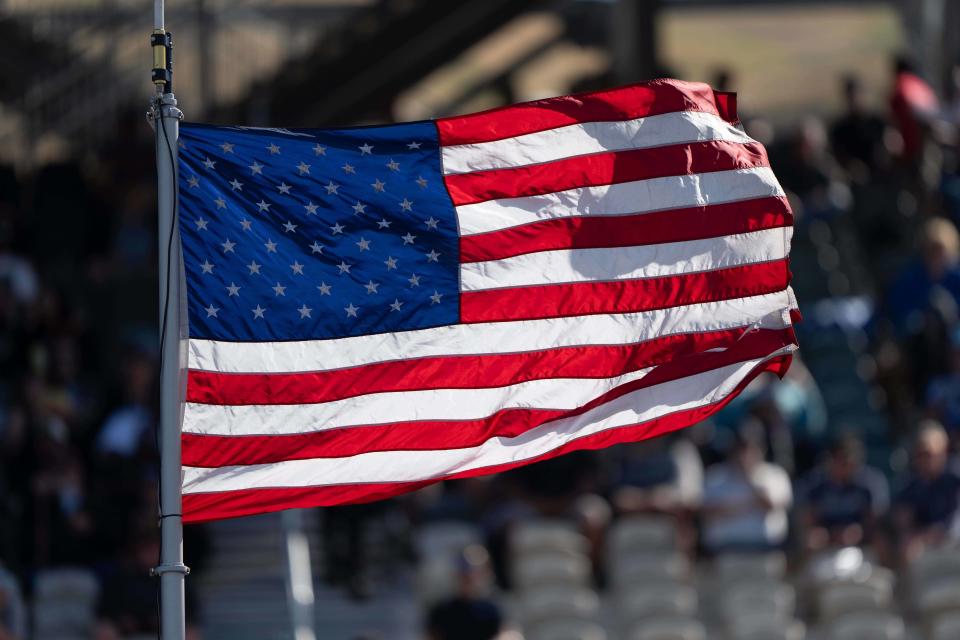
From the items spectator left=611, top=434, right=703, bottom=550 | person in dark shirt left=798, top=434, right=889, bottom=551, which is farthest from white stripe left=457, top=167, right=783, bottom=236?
spectator left=611, top=434, right=703, bottom=550

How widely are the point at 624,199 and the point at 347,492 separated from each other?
68.6 inches

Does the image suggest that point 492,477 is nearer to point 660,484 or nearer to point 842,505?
point 660,484

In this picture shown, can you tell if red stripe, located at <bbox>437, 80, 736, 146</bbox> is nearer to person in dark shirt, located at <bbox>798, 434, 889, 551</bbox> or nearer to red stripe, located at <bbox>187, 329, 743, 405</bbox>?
red stripe, located at <bbox>187, 329, 743, 405</bbox>

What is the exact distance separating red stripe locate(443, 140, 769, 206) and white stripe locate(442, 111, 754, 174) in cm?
3

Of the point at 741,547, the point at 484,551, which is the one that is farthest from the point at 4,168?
the point at 741,547

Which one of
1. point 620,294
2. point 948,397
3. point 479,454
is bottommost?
point 948,397

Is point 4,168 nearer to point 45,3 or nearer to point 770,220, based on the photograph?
point 45,3

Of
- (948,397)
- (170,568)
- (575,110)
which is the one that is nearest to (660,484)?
(948,397)

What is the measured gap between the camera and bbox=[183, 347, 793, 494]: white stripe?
7.68 metres

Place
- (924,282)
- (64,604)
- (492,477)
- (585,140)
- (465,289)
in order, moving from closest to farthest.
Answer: (465,289), (585,140), (64,604), (492,477), (924,282)

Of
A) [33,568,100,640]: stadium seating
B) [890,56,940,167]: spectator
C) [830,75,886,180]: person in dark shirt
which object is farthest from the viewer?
[830,75,886,180]: person in dark shirt

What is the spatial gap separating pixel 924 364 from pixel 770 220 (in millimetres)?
8374

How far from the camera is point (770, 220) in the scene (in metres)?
8.63

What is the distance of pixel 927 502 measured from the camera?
47.2ft
